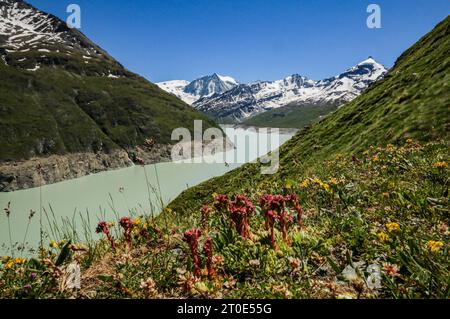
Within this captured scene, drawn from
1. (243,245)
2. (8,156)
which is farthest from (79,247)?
(8,156)

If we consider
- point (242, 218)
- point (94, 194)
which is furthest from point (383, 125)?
point (94, 194)

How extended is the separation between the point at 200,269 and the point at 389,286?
7.69 feet

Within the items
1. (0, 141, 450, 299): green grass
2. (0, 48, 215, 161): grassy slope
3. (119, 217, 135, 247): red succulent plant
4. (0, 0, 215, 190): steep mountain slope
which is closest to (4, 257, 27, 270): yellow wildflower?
(0, 141, 450, 299): green grass

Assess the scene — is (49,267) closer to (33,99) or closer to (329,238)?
(329,238)

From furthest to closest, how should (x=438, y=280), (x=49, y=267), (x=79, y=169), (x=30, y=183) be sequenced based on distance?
1. (x=79, y=169)
2. (x=30, y=183)
3. (x=49, y=267)
4. (x=438, y=280)

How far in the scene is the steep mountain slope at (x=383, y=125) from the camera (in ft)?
67.1

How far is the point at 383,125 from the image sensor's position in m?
26.4

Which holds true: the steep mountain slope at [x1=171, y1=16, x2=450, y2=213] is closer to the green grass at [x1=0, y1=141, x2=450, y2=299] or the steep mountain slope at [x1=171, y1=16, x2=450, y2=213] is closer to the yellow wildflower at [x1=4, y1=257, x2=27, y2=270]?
the green grass at [x1=0, y1=141, x2=450, y2=299]

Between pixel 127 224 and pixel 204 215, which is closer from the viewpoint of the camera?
pixel 127 224

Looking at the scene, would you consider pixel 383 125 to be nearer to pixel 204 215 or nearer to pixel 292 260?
pixel 204 215

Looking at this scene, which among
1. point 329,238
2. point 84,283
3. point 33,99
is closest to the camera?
point 84,283

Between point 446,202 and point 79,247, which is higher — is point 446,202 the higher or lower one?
the higher one

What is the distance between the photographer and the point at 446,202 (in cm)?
580

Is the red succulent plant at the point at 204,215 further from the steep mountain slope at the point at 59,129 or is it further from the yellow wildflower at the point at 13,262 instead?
the steep mountain slope at the point at 59,129
